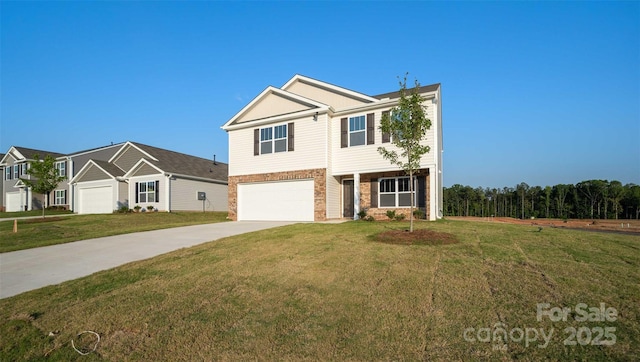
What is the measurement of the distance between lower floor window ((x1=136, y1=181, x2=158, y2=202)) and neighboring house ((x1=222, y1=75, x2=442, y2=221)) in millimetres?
9504

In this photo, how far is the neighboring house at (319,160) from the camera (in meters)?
16.4

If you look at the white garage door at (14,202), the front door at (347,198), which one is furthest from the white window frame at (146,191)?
the white garage door at (14,202)

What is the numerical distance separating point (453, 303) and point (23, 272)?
948 cm

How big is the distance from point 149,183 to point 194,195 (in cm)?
352

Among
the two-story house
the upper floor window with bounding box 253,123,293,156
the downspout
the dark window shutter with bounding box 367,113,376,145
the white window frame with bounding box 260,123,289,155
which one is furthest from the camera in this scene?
the two-story house

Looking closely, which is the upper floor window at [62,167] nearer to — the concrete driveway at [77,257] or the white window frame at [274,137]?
the white window frame at [274,137]

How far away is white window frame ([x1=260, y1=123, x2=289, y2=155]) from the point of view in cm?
1853

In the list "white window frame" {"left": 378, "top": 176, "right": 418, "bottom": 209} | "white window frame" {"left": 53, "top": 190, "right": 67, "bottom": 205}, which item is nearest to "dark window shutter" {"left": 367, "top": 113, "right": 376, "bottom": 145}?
"white window frame" {"left": 378, "top": 176, "right": 418, "bottom": 209}

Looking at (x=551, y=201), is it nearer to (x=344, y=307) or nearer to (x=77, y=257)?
(x=344, y=307)

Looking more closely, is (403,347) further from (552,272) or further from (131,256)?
(131,256)

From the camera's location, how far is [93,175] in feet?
95.2

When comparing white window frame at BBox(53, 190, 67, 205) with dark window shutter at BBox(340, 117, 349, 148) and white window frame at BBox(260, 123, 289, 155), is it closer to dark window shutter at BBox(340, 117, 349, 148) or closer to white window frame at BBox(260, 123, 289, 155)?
white window frame at BBox(260, 123, 289, 155)

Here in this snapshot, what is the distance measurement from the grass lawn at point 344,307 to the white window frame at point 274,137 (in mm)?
11449

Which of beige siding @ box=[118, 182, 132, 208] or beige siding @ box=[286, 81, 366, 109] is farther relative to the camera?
beige siding @ box=[118, 182, 132, 208]
